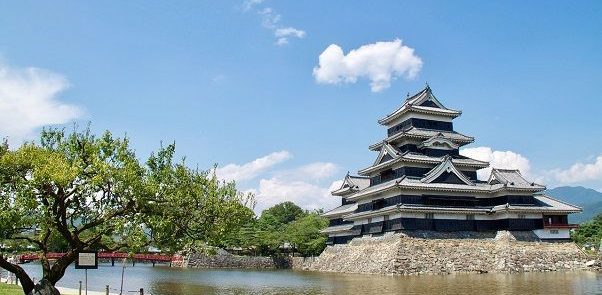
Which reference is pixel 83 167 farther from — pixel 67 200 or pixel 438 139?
pixel 438 139

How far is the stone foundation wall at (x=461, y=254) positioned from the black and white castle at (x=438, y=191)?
115 cm

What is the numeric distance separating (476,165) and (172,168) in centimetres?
3860

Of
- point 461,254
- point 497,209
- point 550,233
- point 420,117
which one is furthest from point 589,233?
point 461,254

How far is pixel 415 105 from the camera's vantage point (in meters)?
53.0

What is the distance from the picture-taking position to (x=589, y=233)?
3103 inches

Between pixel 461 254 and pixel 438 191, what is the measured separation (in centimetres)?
597

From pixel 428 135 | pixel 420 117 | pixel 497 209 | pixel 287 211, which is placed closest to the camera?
pixel 497 209

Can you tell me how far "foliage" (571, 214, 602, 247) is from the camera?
73.8 metres

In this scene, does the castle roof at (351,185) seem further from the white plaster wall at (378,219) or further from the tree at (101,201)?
the tree at (101,201)

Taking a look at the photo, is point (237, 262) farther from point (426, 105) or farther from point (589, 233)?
point (589, 233)

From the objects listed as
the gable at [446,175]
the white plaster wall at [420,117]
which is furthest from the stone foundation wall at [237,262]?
the gable at [446,175]

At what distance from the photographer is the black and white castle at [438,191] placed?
46.6 metres

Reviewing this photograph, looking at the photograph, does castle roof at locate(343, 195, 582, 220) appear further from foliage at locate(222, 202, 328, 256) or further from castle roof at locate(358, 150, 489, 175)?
foliage at locate(222, 202, 328, 256)

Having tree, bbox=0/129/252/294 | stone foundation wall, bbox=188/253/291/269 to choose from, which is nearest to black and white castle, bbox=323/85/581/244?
stone foundation wall, bbox=188/253/291/269
